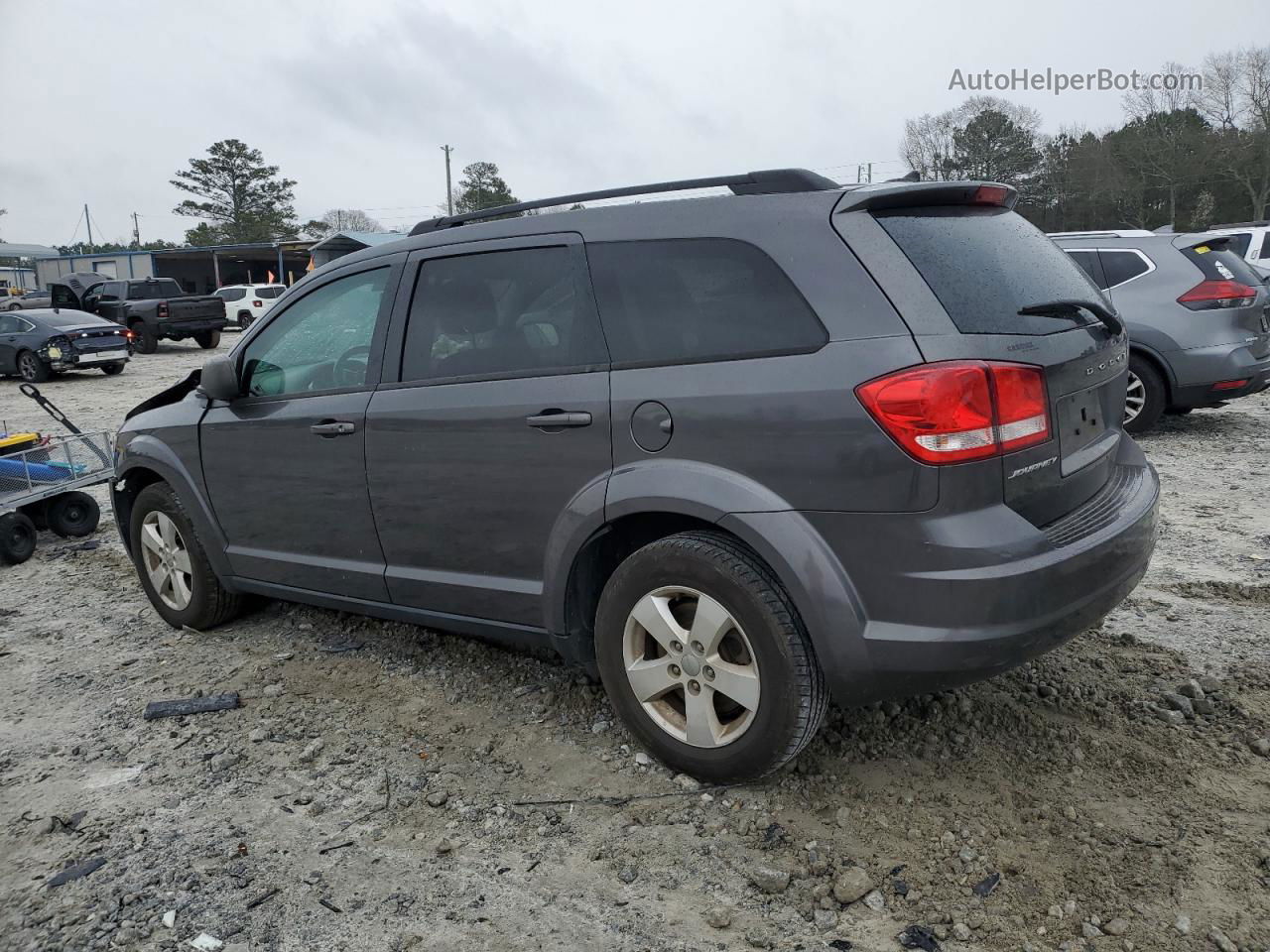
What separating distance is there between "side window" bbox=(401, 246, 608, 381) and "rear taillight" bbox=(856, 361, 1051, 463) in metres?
0.96

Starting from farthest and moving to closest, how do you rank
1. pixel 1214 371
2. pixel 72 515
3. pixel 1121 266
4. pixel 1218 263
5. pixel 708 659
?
pixel 1121 266, pixel 1218 263, pixel 1214 371, pixel 72 515, pixel 708 659

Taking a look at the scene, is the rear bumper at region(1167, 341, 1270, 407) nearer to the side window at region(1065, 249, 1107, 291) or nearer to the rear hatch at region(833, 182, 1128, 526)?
the side window at region(1065, 249, 1107, 291)

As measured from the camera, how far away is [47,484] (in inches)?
257

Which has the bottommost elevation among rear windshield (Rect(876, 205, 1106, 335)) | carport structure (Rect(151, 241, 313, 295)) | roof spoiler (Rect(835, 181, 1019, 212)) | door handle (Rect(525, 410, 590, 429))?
door handle (Rect(525, 410, 590, 429))

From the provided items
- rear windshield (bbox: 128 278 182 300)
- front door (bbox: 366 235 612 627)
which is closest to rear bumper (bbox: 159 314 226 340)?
rear windshield (bbox: 128 278 182 300)

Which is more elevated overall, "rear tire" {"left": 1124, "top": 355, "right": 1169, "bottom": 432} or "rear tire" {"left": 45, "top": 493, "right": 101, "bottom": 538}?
"rear tire" {"left": 1124, "top": 355, "right": 1169, "bottom": 432}

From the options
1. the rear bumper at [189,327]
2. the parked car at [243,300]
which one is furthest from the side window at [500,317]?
the parked car at [243,300]

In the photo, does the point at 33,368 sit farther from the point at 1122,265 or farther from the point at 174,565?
the point at 1122,265

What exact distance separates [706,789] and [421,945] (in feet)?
3.24

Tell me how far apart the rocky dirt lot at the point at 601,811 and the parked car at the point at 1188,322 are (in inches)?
168

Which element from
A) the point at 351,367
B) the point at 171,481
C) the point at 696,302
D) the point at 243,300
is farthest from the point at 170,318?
the point at 696,302

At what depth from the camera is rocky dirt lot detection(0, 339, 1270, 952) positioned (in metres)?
2.46

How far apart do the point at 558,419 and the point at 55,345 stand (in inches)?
753

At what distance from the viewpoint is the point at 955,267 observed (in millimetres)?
2729
